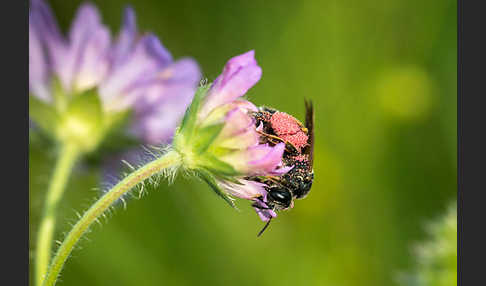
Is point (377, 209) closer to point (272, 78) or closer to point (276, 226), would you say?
point (276, 226)

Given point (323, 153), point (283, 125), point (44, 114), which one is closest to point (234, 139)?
point (283, 125)

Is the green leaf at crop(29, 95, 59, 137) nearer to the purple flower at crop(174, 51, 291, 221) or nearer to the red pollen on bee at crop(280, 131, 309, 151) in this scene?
the purple flower at crop(174, 51, 291, 221)

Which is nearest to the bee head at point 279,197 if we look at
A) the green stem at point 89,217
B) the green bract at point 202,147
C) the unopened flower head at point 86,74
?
the green bract at point 202,147

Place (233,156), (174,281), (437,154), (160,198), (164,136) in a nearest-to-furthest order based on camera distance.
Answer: (233,156) < (164,136) < (174,281) < (160,198) < (437,154)

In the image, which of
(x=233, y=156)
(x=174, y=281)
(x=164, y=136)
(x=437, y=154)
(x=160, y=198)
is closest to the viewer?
(x=233, y=156)

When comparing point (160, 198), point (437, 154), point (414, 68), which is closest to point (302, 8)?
point (414, 68)

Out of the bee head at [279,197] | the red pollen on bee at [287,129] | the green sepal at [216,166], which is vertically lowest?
the bee head at [279,197]

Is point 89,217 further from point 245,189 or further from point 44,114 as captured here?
point 44,114

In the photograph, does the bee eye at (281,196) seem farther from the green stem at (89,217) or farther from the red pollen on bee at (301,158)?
the green stem at (89,217)
